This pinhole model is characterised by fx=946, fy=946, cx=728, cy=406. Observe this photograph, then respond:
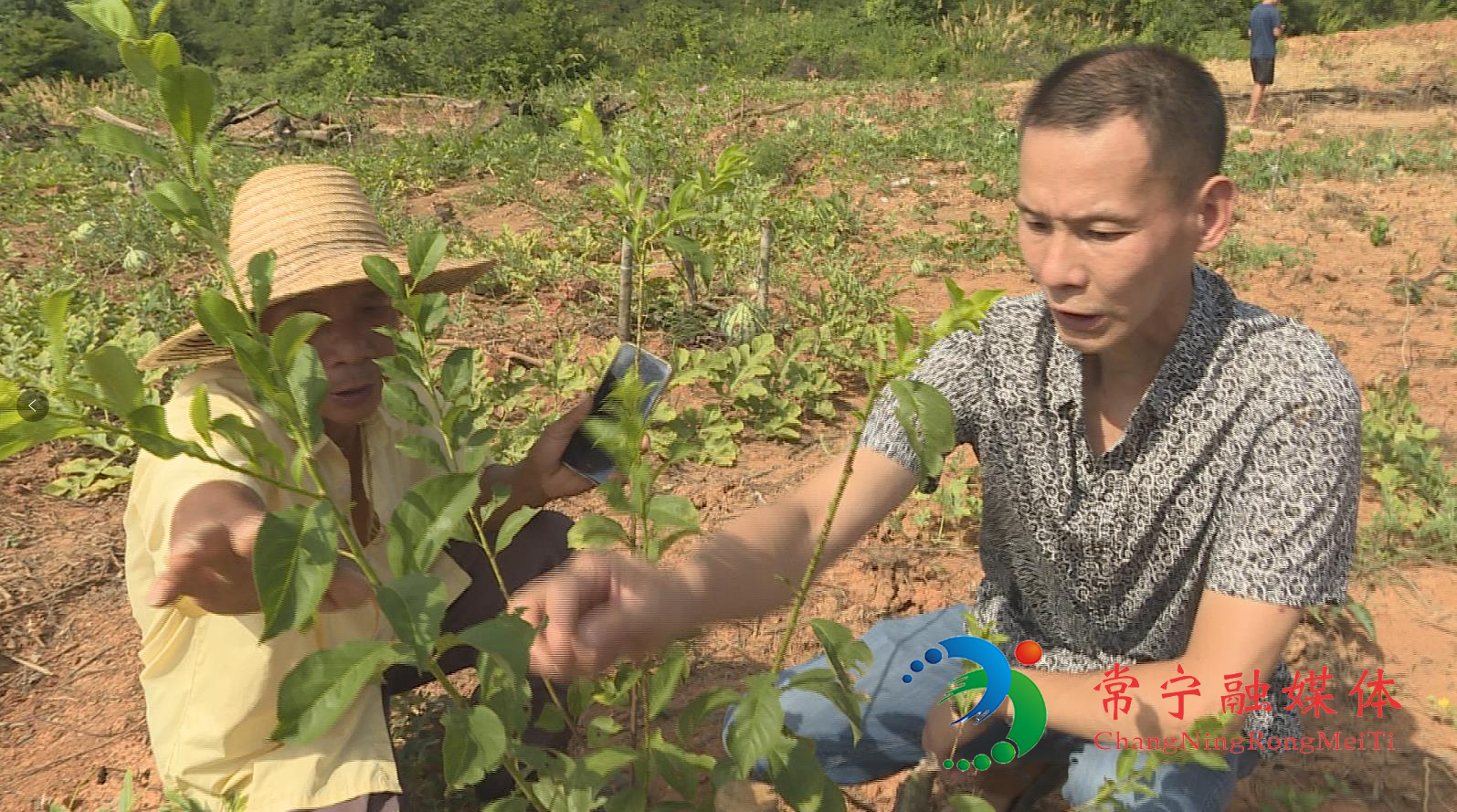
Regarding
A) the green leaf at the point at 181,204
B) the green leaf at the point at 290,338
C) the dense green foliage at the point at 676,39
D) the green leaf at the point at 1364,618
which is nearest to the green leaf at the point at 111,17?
the green leaf at the point at 181,204

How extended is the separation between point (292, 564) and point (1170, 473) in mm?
1303

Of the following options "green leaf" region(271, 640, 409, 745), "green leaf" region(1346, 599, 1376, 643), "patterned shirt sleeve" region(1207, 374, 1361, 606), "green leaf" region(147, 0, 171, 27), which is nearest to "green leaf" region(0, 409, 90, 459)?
"green leaf" region(271, 640, 409, 745)

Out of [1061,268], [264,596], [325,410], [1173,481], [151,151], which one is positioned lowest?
[1173,481]

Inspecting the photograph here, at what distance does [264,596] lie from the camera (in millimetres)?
655

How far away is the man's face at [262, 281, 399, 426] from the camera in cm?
161

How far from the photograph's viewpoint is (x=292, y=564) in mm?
673

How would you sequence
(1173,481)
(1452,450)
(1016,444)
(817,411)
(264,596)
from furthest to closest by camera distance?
(817,411) → (1452,450) → (1016,444) → (1173,481) → (264,596)

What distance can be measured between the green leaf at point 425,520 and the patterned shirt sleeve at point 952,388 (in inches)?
35.3

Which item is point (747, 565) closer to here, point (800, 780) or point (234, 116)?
point (800, 780)

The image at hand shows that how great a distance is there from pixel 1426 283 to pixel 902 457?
4.85 m

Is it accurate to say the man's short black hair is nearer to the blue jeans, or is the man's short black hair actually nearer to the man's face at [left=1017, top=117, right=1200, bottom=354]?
the man's face at [left=1017, top=117, right=1200, bottom=354]

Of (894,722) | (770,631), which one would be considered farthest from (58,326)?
(770,631)

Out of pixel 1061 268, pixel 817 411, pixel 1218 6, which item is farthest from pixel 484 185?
pixel 1218 6

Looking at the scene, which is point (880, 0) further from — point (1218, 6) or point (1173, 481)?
point (1173, 481)
